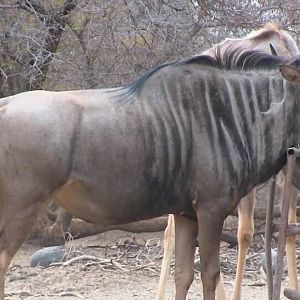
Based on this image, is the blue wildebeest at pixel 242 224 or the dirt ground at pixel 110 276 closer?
the blue wildebeest at pixel 242 224

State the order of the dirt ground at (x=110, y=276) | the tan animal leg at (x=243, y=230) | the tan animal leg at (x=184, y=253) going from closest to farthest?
1. the tan animal leg at (x=184, y=253)
2. the tan animal leg at (x=243, y=230)
3. the dirt ground at (x=110, y=276)

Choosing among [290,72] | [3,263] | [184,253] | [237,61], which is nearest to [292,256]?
[184,253]

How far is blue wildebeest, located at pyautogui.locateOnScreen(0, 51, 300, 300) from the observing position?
14.1 ft

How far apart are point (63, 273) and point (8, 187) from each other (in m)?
3.44

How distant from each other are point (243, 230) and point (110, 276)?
5.52 ft

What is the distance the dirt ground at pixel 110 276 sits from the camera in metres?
6.95

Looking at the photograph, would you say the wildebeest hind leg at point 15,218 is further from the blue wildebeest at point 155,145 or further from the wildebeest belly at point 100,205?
the wildebeest belly at point 100,205

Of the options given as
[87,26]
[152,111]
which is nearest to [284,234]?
[152,111]

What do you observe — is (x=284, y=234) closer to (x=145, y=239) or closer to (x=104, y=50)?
(x=145, y=239)

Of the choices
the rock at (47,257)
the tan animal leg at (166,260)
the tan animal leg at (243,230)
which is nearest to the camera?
the tan animal leg at (243,230)

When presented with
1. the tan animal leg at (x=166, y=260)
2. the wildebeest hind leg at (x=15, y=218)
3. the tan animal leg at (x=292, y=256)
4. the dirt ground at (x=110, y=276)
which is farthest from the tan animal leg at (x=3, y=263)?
the tan animal leg at (x=292, y=256)

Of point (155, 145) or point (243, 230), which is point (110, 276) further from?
point (155, 145)

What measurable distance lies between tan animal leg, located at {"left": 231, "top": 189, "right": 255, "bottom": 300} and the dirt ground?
0.46m

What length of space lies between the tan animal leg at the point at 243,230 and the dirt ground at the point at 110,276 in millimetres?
464
